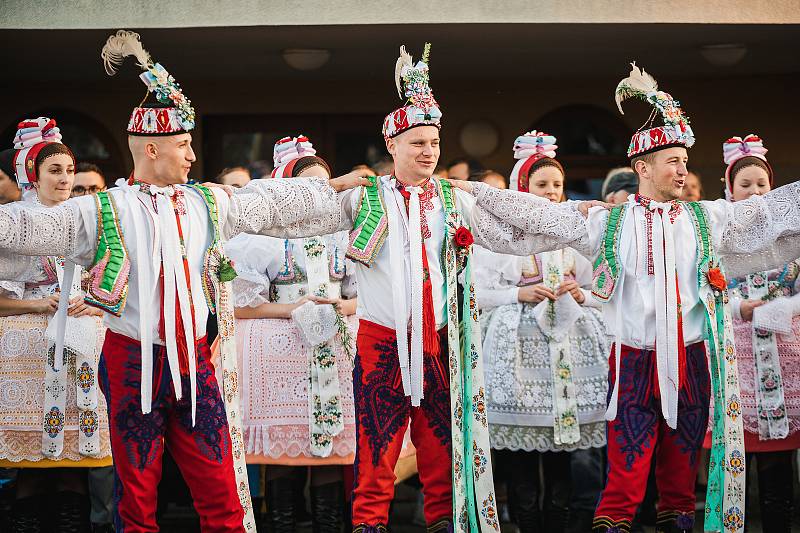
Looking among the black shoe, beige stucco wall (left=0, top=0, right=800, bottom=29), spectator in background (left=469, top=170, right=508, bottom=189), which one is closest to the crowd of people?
the black shoe

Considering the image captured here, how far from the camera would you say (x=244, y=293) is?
562cm

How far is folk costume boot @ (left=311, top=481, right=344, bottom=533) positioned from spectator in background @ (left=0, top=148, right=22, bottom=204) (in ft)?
7.38

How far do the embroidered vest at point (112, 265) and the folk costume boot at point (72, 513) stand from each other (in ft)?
5.55

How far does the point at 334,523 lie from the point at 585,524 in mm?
1355

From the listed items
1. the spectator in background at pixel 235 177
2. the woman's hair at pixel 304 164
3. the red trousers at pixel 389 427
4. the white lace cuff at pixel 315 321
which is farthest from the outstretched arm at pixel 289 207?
the spectator in background at pixel 235 177

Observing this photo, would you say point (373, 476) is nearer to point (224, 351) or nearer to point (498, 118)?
point (224, 351)

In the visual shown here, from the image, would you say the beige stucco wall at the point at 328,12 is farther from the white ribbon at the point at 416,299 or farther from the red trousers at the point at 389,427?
the red trousers at the point at 389,427

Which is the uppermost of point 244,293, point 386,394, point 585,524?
point 244,293

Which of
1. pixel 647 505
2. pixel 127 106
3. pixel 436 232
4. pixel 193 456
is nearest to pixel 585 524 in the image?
pixel 647 505

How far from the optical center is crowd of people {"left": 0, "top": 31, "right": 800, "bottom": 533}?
4184mm

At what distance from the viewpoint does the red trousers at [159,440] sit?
409cm

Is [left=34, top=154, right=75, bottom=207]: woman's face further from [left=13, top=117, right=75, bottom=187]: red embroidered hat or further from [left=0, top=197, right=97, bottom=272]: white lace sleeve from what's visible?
[left=0, top=197, right=97, bottom=272]: white lace sleeve

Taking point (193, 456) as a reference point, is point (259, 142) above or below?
above

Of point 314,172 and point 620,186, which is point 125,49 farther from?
point 620,186
